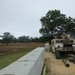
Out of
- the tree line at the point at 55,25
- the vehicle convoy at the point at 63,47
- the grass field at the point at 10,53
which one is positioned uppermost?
the tree line at the point at 55,25

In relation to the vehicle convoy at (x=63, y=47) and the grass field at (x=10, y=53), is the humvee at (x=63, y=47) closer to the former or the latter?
the vehicle convoy at (x=63, y=47)

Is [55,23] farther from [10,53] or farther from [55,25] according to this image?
[10,53]

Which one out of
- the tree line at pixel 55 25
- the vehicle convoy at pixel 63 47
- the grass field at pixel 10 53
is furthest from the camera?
the tree line at pixel 55 25

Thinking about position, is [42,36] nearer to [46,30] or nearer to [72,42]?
[46,30]

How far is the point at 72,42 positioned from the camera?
26.9 m

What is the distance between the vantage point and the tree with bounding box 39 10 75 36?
59.6 m

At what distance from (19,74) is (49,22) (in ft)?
183

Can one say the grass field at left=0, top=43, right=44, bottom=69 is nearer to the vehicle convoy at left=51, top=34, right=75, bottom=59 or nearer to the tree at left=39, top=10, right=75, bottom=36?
the vehicle convoy at left=51, top=34, right=75, bottom=59

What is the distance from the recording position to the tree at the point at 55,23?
59625 mm

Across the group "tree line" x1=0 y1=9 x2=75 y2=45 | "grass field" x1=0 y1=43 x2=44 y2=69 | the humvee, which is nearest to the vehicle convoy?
the humvee

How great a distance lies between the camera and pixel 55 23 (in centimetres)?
6084

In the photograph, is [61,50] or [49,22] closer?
[61,50]

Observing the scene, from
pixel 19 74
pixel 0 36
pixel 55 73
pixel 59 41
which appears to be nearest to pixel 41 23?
pixel 59 41

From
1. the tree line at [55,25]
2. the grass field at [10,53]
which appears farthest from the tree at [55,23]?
the grass field at [10,53]
